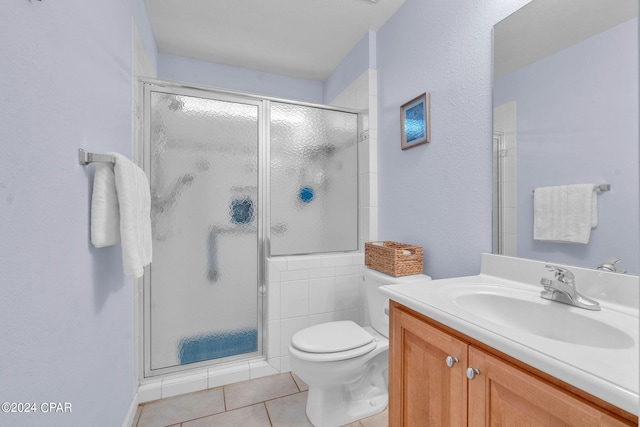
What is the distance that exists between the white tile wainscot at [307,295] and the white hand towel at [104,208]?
3.25ft

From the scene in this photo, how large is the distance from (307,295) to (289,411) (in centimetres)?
66

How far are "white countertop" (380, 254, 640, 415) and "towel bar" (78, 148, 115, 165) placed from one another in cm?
109

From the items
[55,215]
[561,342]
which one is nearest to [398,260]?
[561,342]

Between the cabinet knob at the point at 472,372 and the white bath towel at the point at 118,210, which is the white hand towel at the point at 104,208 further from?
the cabinet knob at the point at 472,372

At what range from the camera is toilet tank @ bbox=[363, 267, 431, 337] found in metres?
1.50

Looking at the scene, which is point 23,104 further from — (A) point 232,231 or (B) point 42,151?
(A) point 232,231

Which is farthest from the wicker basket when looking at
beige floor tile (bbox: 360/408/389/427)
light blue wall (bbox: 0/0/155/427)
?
light blue wall (bbox: 0/0/155/427)

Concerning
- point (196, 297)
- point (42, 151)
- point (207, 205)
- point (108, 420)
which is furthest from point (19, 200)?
point (196, 297)

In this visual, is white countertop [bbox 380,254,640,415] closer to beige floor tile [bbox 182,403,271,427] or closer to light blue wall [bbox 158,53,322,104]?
beige floor tile [bbox 182,403,271,427]

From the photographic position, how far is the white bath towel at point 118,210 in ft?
3.12

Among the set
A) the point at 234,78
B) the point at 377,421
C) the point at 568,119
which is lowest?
the point at 377,421

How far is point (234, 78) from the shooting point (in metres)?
2.59

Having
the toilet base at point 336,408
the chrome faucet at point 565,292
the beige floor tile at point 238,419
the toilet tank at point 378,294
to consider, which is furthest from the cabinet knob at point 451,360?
the beige floor tile at point 238,419

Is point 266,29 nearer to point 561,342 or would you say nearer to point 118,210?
point 118,210
